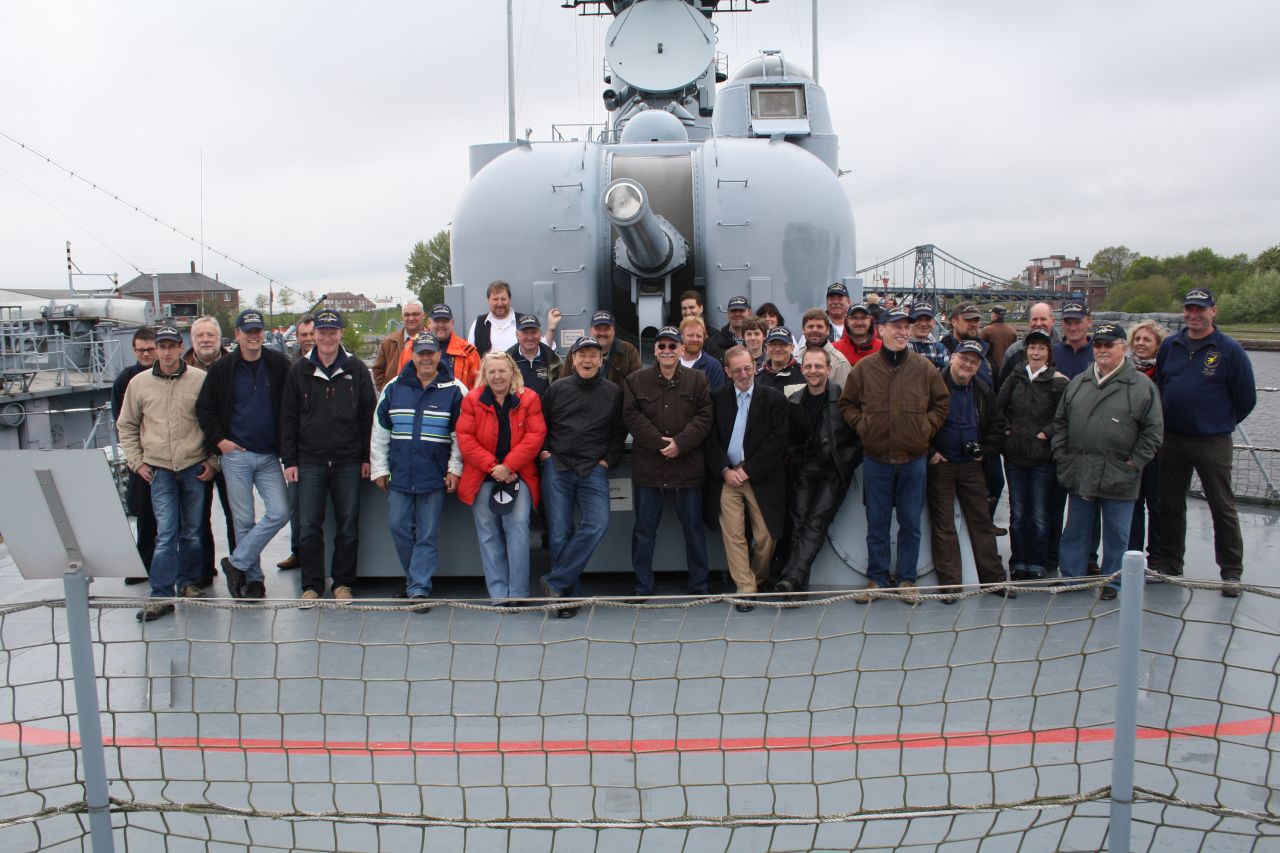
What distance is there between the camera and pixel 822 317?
5.69 meters

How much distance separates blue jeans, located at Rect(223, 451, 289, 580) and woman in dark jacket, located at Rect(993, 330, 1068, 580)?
14.6 feet

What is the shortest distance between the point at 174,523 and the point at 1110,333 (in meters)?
5.56

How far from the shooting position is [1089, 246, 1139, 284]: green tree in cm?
7556

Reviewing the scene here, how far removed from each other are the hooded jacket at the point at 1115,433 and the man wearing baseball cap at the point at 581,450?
265 centimetres

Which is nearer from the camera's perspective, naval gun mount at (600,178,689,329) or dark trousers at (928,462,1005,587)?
naval gun mount at (600,178,689,329)

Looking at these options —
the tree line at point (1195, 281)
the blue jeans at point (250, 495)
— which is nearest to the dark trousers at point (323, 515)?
the blue jeans at point (250, 495)

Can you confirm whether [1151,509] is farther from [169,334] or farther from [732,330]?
[169,334]

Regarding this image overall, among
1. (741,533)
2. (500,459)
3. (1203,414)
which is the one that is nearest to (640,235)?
(500,459)

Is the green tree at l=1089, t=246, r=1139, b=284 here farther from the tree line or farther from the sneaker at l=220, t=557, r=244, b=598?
the sneaker at l=220, t=557, r=244, b=598

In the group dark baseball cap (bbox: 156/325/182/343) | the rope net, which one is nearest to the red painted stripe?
the rope net

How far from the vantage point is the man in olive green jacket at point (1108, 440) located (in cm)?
543

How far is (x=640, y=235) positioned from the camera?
18.8 feet

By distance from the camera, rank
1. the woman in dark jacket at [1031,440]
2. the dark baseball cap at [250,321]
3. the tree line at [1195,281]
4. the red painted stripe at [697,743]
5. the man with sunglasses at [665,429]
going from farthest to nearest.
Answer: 1. the tree line at [1195,281]
2. the woman in dark jacket at [1031,440]
3. the dark baseball cap at [250,321]
4. the man with sunglasses at [665,429]
5. the red painted stripe at [697,743]

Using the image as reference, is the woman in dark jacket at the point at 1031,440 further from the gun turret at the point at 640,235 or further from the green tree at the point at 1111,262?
the green tree at the point at 1111,262
